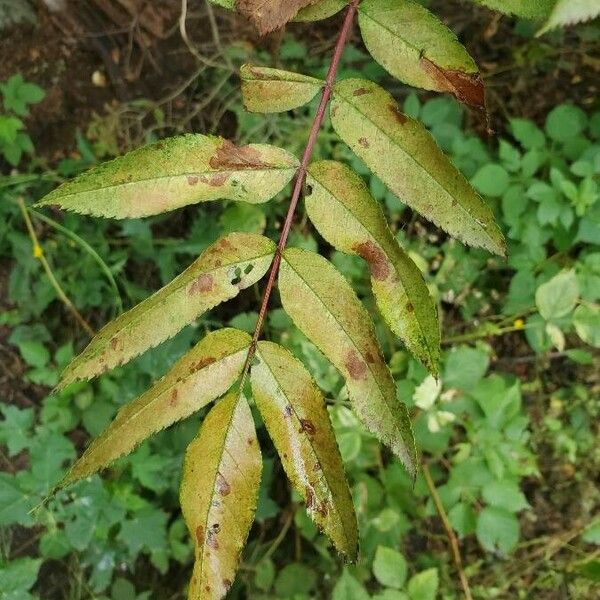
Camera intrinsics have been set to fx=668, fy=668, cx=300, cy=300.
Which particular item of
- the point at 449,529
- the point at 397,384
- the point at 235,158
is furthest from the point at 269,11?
the point at 449,529

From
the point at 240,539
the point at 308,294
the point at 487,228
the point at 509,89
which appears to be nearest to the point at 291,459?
the point at 240,539

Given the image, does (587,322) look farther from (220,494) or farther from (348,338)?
(220,494)

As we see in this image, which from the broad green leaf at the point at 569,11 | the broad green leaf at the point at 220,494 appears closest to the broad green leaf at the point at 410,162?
the broad green leaf at the point at 569,11

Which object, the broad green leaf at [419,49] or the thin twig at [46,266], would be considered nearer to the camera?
the broad green leaf at [419,49]

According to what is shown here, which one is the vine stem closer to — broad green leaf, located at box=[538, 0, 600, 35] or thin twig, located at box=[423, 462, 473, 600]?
broad green leaf, located at box=[538, 0, 600, 35]

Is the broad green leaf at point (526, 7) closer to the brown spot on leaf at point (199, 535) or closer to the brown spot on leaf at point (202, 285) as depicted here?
the brown spot on leaf at point (202, 285)

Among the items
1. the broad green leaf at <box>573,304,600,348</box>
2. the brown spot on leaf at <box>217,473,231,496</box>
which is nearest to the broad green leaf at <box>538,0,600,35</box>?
the brown spot on leaf at <box>217,473,231,496</box>
